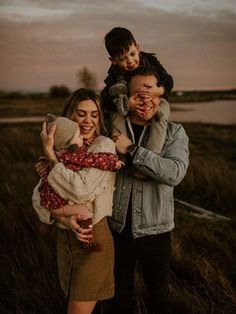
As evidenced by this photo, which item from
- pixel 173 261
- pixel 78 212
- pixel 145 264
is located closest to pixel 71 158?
pixel 78 212

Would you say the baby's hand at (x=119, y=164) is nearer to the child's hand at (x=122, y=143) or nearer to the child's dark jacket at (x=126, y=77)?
the child's hand at (x=122, y=143)

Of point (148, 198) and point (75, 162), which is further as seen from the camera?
point (148, 198)

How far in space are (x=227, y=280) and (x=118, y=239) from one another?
1.42 meters

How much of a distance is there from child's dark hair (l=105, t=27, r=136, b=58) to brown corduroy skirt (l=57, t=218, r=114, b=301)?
4.09ft

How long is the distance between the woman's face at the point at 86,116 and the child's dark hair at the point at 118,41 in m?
0.76

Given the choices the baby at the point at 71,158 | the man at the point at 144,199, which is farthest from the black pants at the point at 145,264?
the baby at the point at 71,158

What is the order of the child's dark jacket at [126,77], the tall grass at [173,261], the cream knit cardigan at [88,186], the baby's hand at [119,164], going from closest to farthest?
the cream knit cardigan at [88,186] → the baby's hand at [119,164] → the child's dark jacket at [126,77] → the tall grass at [173,261]

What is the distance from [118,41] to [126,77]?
479mm

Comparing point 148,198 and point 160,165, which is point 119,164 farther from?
point 148,198

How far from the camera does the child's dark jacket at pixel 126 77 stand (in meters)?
2.72

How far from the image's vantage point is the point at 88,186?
228 centimetres

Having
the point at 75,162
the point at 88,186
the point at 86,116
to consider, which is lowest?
the point at 88,186

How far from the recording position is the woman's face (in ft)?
8.14

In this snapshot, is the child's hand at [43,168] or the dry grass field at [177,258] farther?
the dry grass field at [177,258]
